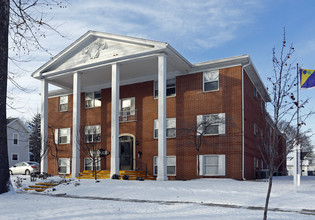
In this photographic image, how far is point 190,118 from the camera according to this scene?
879 inches

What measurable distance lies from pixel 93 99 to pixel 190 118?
9091 millimetres

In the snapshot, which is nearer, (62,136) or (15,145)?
(62,136)

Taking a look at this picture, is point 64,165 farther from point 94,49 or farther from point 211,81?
point 211,81

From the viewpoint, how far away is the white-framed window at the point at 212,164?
2091 centimetres

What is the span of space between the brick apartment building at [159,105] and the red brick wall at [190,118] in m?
0.06

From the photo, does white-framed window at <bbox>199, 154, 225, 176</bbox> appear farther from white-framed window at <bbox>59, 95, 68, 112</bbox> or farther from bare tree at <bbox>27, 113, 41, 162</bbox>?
white-framed window at <bbox>59, 95, 68, 112</bbox>

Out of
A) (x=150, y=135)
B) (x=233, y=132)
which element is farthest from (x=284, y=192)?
(x=150, y=135)

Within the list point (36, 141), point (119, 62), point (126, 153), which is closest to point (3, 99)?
point (119, 62)

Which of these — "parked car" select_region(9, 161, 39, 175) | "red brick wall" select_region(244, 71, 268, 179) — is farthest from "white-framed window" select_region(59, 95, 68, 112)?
A: "red brick wall" select_region(244, 71, 268, 179)

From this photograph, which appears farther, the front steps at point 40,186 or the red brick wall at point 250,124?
the red brick wall at point 250,124

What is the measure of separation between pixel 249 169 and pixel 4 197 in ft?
51.2

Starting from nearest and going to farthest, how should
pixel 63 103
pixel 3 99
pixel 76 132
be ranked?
pixel 3 99 → pixel 76 132 → pixel 63 103

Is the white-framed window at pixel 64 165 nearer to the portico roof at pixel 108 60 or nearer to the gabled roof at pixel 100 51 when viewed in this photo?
the portico roof at pixel 108 60

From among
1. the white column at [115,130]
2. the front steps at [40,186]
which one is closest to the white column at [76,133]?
the white column at [115,130]
